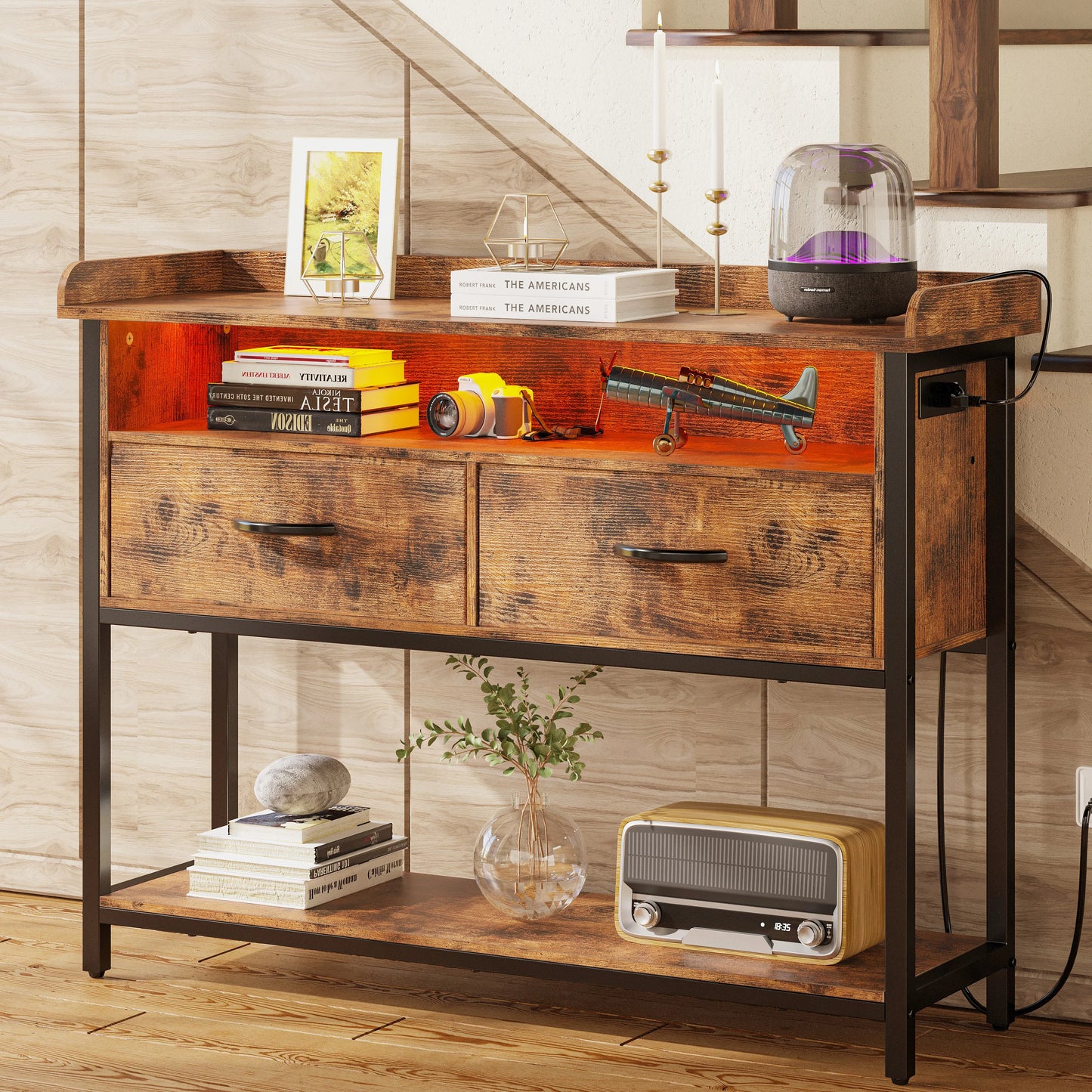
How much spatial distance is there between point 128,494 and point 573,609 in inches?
28.0

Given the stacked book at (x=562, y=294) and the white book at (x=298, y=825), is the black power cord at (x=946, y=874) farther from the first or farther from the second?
the white book at (x=298, y=825)

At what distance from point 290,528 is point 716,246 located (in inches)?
28.1

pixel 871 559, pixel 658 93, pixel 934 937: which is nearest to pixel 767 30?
pixel 658 93

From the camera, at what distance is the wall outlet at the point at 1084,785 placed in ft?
9.04

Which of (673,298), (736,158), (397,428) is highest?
(736,158)

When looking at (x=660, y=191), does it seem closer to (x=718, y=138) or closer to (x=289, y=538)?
(x=718, y=138)

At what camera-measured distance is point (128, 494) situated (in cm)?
285

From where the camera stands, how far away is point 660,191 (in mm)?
2764

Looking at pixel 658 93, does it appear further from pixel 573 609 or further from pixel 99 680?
pixel 99 680

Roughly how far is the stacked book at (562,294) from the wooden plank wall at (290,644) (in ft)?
1.00

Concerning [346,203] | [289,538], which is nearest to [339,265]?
[346,203]

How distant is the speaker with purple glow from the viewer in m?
2.49

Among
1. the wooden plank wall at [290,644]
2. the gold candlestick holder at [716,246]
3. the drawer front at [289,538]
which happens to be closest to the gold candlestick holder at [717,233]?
the gold candlestick holder at [716,246]

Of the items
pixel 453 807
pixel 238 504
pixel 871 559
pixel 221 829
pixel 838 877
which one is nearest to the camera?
pixel 871 559
